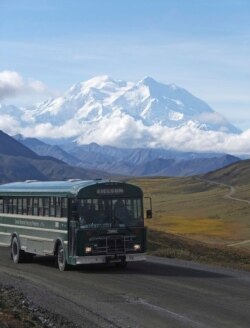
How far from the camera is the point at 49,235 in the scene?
26547mm

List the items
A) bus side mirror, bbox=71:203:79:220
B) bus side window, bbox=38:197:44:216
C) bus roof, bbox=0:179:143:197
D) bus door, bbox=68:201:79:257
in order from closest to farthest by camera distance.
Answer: bus door, bbox=68:201:79:257 < bus side mirror, bbox=71:203:79:220 < bus roof, bbox=0:179:143:197 < bus side window, bbox=38:197:44:216

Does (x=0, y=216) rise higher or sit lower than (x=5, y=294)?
higher

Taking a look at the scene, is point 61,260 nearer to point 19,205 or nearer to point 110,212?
point 110,212

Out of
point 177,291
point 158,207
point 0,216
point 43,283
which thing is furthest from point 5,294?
point 158,207

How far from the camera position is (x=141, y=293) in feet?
62.6

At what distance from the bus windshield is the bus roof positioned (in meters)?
0.63

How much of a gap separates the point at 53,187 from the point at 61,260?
3.02 meters

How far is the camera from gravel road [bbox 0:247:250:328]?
15.0 metres

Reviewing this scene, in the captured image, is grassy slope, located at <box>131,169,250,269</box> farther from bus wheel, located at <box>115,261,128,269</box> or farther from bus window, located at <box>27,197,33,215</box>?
bus window, located at <box>27,197,33,215</box>

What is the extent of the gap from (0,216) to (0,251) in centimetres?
562

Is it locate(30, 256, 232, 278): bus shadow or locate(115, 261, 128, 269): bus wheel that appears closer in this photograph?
locate(30, 256, 232, 278): bus shadow

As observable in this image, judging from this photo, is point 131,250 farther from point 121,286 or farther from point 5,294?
point 5,294

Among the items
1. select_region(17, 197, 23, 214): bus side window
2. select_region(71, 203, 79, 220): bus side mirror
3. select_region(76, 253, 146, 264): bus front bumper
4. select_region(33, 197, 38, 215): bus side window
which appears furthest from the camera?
select_region(17, 197, 23, 214): bus side window

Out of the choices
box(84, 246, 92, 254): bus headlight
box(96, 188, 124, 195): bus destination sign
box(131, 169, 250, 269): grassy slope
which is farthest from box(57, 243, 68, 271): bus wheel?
box(131, 169, 250, 269): grassy slope
